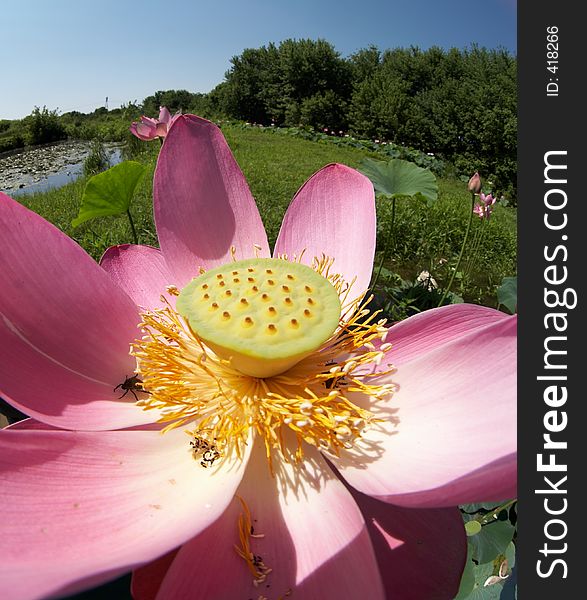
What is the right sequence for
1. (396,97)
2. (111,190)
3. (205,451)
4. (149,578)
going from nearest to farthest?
(149,578), (205,451), (111,190), (396,97)

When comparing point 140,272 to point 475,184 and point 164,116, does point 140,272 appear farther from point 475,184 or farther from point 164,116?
point 475,184

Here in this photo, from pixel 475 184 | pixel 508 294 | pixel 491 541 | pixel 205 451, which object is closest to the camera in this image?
pixel 205 451

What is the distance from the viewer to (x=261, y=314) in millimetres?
551

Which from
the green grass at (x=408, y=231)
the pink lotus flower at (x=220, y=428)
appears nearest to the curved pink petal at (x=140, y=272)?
the pink lotus flower at (x=220, y=428)

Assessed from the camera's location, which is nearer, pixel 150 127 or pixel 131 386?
pixel 131 386

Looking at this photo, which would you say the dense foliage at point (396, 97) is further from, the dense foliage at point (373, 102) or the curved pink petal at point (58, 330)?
the curved pink petal at point (58, 330)

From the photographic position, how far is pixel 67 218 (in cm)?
480

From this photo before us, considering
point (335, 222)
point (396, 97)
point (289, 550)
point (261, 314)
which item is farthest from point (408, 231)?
point (396, 97)

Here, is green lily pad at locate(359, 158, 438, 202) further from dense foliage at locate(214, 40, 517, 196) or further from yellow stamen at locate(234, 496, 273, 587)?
dense foliage at locate(214, 40, 517, 196)

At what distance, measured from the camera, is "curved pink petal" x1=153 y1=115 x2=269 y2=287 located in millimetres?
658

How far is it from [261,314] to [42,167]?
1427 cm

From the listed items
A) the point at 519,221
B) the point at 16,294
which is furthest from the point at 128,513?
the point at 519,221

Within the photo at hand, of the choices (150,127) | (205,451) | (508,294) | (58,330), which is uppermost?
(150,127)

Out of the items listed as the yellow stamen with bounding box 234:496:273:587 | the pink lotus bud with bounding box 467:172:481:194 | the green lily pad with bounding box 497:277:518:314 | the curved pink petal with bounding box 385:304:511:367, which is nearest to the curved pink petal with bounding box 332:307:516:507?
the curved pink petal with bounding box 385:304:511:367
